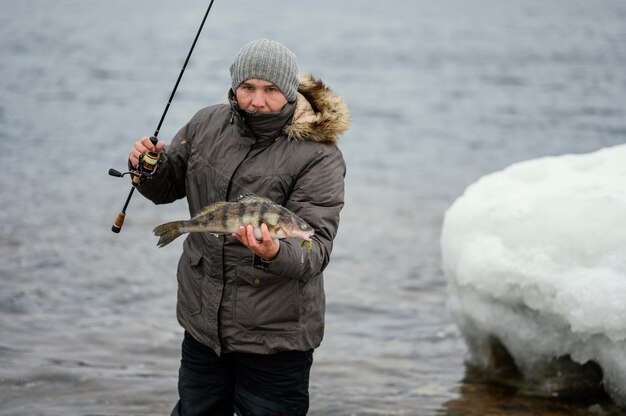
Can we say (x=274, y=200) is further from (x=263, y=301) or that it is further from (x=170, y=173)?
(x=170, y=173)

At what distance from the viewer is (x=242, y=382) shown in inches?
174

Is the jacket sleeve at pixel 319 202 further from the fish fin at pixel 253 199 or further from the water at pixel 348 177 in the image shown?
the water at pixel 348 177

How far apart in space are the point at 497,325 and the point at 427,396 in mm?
739

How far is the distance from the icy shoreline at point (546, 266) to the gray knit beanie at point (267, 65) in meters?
2.69

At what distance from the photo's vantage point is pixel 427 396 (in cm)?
690

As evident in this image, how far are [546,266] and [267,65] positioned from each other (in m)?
2.87

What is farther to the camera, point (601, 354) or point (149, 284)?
point (149, 284)

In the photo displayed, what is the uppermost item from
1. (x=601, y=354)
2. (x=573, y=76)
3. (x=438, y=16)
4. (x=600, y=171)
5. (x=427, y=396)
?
(x=438, y=16)

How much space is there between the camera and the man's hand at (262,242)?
12.2 ft

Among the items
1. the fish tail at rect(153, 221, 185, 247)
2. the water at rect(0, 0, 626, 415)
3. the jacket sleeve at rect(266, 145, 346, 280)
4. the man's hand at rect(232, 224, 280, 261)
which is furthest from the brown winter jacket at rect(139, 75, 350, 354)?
the water at rect(0, 0, 626, 415)

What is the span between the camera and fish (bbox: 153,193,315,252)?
375cm

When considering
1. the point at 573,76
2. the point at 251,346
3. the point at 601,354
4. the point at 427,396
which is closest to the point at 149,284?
the point at 427,396

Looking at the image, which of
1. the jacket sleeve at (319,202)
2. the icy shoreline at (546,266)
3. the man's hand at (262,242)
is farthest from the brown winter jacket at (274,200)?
the icy shoreline at (546,266)

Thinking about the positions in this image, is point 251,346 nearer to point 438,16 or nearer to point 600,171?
point 600,171
